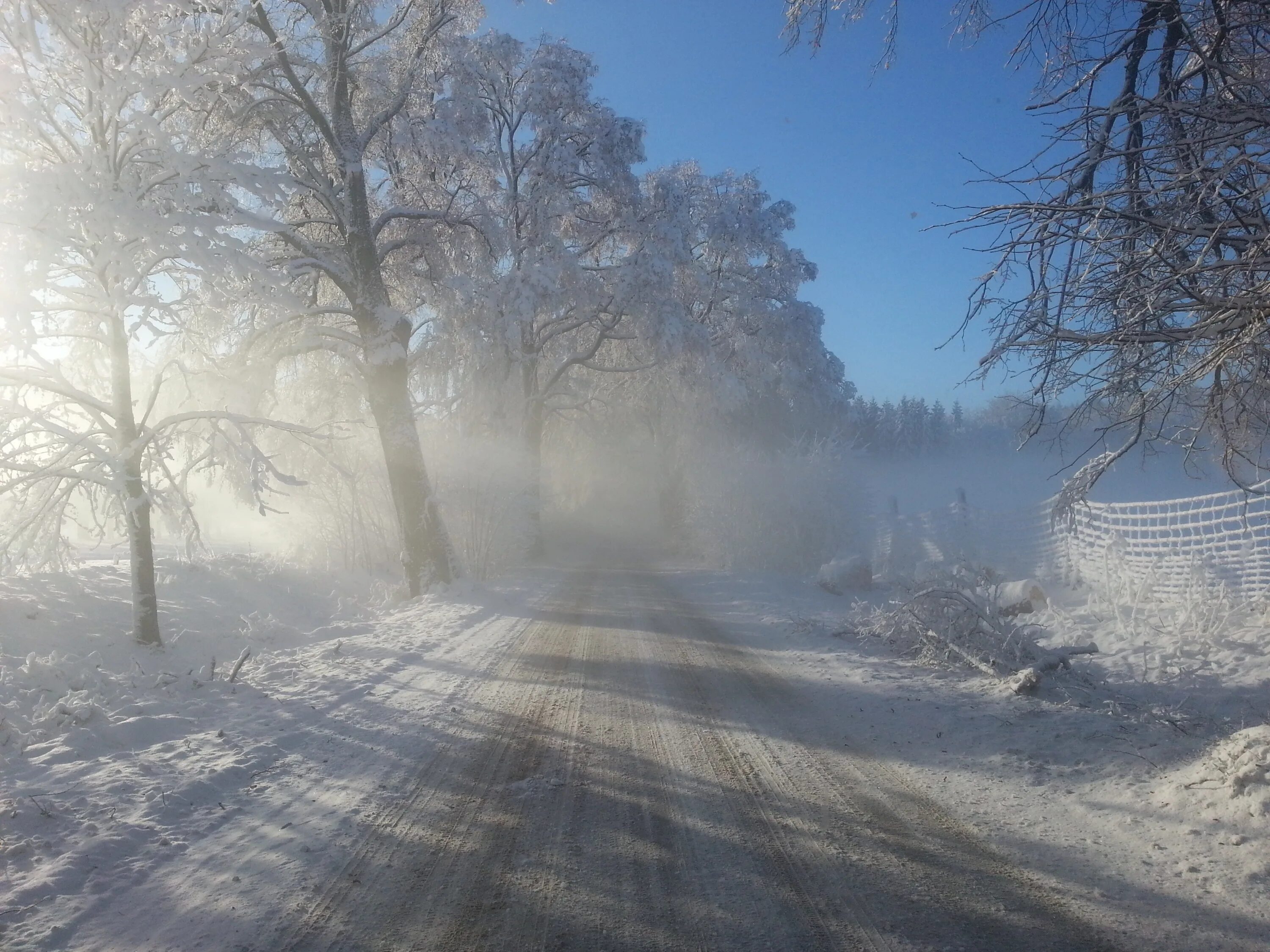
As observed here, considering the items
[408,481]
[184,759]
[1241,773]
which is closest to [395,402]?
[408,481]

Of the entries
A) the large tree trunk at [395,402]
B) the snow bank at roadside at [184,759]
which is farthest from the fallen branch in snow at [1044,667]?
the large tree trunk at [395,402]

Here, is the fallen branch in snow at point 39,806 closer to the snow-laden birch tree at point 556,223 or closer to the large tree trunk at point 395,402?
the large tree trunk at point 395,402

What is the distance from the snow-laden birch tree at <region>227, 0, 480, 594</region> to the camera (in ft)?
38.9

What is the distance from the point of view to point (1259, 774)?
12.0 ft

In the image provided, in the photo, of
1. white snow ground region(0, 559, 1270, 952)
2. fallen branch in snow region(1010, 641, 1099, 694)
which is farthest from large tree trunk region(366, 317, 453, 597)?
fallen branch in snow region(1010, 641, 1099, 694)

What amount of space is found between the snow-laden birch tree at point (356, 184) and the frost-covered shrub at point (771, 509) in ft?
33.1

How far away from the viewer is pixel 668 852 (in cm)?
350

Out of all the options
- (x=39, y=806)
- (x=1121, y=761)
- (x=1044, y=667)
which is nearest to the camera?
(x=39, y=806)

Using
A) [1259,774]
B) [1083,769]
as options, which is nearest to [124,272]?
[1083,769]

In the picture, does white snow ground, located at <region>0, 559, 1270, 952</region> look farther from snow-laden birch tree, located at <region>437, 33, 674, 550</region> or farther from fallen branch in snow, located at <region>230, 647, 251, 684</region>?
snow-laden birch tree, located at <region>437, 33, 674, 550</region>

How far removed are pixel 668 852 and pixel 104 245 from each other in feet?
22.2

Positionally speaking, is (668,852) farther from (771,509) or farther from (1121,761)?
(771,509)

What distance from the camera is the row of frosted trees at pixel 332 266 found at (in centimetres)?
666

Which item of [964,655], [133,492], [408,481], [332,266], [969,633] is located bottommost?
[964,655]
